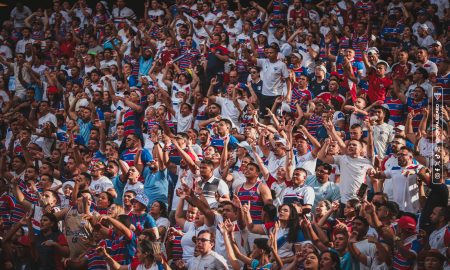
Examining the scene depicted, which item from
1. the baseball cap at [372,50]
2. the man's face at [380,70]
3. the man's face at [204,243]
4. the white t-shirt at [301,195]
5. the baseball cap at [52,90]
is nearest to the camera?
the man's face at [204,243]

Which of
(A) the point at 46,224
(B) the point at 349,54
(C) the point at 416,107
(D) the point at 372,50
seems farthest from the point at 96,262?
(D) the point at 372,50

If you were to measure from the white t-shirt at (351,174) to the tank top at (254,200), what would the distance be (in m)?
0.89

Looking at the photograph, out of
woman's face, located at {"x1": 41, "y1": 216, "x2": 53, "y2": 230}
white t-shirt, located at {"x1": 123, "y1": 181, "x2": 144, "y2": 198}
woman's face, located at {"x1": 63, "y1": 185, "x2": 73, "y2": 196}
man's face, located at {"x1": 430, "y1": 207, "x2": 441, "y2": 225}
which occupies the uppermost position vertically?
man's face, located at {"x1": 430, "y1": 207, "x2": 441, "y2": 225}

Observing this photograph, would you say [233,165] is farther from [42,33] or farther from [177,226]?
[42,33]

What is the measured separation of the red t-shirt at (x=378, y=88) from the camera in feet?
Answer: 42.1

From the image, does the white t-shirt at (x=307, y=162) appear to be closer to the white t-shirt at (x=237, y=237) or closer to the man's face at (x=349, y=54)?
the white t-shirt at (x=237, y=237)

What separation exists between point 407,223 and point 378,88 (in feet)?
14.9

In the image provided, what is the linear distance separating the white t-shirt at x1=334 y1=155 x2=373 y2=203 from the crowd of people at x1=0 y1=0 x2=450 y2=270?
0.05 ft

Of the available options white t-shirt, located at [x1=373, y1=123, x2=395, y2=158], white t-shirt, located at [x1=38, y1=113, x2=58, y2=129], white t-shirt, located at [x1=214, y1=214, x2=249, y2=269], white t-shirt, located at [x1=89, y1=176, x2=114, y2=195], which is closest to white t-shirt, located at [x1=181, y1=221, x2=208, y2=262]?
white t-shirt, located at [x1=214, y1=214, x2=249, y2=269]

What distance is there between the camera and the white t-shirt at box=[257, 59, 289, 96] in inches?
548

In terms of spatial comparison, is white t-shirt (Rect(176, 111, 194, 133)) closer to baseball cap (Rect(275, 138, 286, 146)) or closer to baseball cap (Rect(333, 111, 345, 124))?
baseball cap (Rect(333, 111, 345, 124))

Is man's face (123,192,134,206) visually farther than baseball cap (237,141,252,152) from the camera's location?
No

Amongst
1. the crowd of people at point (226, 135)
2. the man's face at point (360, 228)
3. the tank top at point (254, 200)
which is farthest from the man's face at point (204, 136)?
the man's face at point (360, 228)

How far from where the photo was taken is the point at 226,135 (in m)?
11.7
